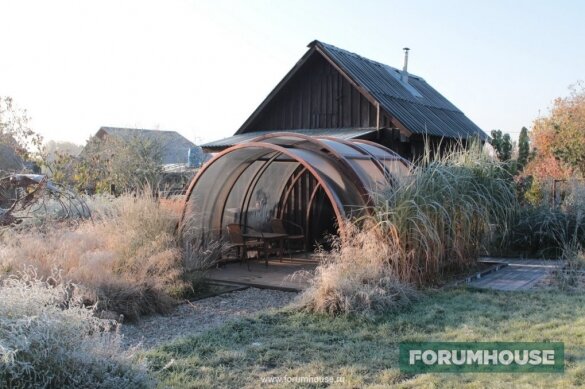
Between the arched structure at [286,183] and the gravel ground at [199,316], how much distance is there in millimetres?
1517

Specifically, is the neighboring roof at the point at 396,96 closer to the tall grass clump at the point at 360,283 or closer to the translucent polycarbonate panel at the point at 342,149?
the translucent polycarbonate panel at the point at 342,149

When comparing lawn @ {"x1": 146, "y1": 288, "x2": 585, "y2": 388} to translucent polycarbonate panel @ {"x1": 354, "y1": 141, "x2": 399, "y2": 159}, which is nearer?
lawn @ {"x1": 146, "y1": 288, "x2": 585, "y2": 388}

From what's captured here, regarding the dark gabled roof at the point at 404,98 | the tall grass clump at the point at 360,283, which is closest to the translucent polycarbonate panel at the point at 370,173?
the tall grass clump at the point at 360,283

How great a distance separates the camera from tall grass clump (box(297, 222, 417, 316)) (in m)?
6.99

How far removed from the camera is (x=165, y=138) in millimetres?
30109

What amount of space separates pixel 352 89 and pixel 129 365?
12.3 meters

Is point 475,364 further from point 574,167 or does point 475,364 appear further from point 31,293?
point 574,167

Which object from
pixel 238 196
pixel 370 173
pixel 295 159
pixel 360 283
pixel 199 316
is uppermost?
Result: pixel 295 159

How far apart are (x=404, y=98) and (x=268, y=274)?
795cm

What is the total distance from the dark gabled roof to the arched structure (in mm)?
2911

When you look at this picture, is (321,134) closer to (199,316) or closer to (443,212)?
(443,212)

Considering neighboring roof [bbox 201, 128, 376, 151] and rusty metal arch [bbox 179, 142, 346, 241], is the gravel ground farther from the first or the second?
neighboring roof [bbox 201, 128, 376, 151]

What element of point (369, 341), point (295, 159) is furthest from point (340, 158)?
point (369, 341)

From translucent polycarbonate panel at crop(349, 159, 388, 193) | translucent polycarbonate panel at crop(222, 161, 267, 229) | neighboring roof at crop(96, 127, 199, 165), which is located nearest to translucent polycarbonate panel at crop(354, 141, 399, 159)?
translucent polycarbonate panel at crop(349, 159, 388, 193)
